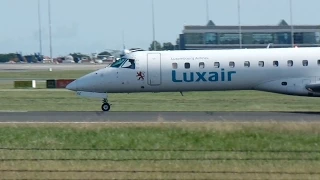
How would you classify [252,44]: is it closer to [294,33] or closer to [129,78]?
[294,33]

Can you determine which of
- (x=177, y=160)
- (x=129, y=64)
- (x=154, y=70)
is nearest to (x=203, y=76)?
(x=154, y=70)

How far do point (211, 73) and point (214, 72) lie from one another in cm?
12

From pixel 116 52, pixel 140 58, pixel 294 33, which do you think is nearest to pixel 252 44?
pixel 294 33

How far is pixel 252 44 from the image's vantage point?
432ft

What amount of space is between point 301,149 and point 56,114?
1396 centimetres

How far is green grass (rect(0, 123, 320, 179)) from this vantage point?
48.8ft

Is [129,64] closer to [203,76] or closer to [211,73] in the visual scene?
[203,76]

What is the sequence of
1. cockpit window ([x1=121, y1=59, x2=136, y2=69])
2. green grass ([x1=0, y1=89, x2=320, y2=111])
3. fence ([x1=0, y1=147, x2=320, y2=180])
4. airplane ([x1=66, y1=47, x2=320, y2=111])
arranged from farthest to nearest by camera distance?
green grass ([x1=0, y1=89, x2=320, y2=111]) < cockpit window ([x1=121, y1=59, x2=136, y2=69]) < airplane ([x1=66, y1=47, x2=320, y2=111]) < fence ([x1=0, y1=147, x2=320, y2=180])

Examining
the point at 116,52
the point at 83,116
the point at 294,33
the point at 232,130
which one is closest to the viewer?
the point at 232,130

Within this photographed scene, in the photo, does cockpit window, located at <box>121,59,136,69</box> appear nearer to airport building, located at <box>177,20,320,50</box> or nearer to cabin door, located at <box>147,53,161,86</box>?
cabin door, located at <box>147,53,161,86</box>

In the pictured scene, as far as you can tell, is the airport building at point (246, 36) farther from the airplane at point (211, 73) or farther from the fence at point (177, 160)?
the fence at point (177, 160)

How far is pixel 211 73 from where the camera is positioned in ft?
104

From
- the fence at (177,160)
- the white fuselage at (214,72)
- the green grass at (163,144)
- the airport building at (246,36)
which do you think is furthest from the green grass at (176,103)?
the airport building at (246,36)

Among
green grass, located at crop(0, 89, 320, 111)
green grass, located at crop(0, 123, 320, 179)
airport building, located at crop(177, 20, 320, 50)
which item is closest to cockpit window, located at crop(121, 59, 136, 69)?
green grass, located at crop(0, 89, 320, 111)
